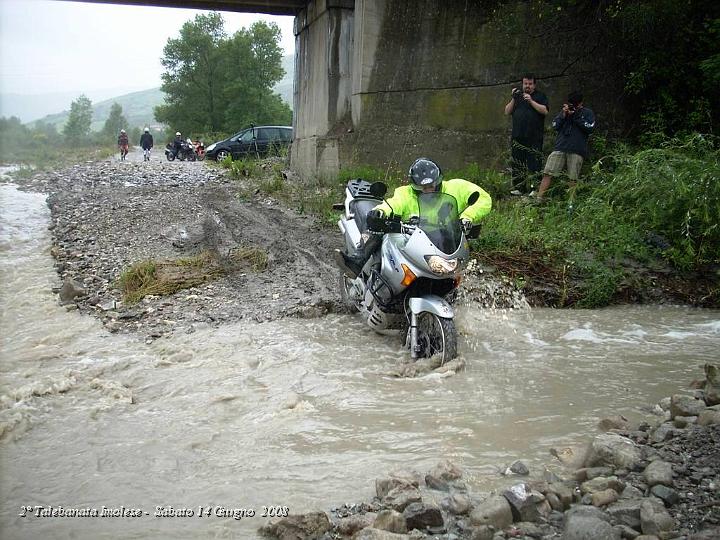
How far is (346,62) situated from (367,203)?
6692 mm

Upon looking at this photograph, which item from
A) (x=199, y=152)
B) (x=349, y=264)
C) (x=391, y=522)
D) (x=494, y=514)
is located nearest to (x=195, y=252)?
(x=349, y=264)

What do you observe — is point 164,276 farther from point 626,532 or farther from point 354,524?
point 626,532

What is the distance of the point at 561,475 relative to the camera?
336 cm

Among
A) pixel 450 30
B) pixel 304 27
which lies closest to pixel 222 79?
pixel 304 27

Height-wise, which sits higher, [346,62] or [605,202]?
[346,62]

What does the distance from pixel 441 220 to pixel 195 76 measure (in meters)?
51.6

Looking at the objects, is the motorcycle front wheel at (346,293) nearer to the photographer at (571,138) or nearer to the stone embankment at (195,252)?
the stone embankment at (195,252)

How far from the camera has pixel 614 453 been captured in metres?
3.31

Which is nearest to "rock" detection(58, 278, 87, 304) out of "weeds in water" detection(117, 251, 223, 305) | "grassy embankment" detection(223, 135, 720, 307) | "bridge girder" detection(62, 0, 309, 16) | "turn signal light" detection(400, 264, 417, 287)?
"weeds in water" detection(117, 251, 223, 305)

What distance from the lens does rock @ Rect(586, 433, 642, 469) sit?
325cm

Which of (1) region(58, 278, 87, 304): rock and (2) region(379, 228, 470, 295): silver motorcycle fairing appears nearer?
(2) region(379, 228, 470, 295): silver motorcycle fairing

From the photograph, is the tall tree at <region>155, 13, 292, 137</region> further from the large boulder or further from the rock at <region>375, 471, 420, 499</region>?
the large boulder

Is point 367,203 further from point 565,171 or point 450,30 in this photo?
point 450,30

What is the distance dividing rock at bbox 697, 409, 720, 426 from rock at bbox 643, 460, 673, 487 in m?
0.60
